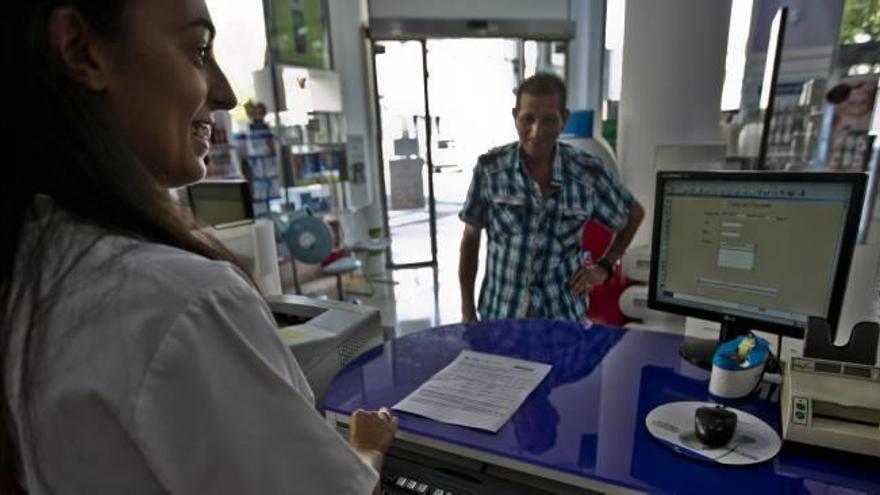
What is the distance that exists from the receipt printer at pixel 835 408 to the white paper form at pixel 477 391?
448 mm

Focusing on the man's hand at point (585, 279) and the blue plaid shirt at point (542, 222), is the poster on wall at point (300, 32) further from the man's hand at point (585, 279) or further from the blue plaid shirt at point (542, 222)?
the man's hand at point (585, 279)

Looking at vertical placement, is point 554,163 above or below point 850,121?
below

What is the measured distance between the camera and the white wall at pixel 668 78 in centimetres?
267

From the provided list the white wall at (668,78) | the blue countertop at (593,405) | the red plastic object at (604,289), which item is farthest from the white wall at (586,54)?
the blue countertop at (593,405)

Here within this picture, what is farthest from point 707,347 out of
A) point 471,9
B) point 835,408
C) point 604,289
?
point 471,9

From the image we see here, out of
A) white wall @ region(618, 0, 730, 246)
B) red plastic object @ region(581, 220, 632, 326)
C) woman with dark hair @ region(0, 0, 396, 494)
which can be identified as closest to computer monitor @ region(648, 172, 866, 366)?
woman with dark hair @ region(0, 0, 396, 494)

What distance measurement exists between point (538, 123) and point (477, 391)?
110cm

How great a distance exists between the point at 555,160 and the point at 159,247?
156 cm

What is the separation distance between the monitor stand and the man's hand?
0.58m

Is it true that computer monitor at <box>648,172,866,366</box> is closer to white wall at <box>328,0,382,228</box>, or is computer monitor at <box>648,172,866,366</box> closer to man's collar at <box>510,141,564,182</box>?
man's collar at <box>510,141,564,182</box>

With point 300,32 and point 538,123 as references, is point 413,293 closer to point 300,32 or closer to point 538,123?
point 300,32

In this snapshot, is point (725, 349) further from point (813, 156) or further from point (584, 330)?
point (813, 156)

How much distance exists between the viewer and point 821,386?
0.86m

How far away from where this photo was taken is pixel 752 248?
109cm
